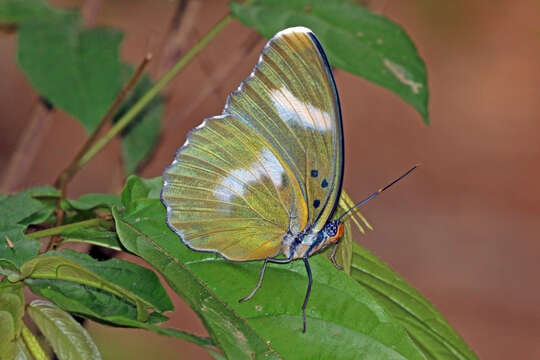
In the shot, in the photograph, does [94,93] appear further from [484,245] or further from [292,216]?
[484,245]

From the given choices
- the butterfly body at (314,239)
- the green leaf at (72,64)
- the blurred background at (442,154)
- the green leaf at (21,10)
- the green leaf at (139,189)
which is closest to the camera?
the green leaf at (139,189)

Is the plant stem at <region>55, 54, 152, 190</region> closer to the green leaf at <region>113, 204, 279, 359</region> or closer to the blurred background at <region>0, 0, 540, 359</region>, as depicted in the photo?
the green leaf at <region>113, 204, 279, 359</region>

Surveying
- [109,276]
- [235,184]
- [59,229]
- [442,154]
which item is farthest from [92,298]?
[442,154]

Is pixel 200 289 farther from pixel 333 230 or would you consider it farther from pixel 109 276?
pixel 333 230

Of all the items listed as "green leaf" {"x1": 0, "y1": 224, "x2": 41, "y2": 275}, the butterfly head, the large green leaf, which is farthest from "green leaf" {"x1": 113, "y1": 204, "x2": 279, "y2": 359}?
the butterfly head

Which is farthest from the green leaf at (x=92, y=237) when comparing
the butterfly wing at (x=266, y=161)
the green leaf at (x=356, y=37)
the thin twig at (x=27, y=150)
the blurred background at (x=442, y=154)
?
the blurred background at (x=442, y=154)

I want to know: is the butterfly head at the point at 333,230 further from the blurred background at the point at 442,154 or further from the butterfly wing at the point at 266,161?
the blurred background at the point at 442,154
